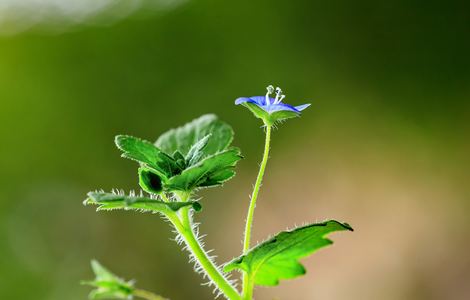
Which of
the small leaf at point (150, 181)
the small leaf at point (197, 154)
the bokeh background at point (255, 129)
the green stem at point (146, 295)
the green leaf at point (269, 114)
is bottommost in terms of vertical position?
the green stem at point (146, 295)

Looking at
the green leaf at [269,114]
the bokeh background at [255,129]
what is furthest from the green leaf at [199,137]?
the bokeh background at [255,129]

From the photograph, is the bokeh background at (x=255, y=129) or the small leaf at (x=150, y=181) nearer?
the small leaf at (x=150, y=181)

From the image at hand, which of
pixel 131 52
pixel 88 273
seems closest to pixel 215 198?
pixel 88 273

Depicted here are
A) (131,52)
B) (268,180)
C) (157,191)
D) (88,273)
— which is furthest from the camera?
(131,52)

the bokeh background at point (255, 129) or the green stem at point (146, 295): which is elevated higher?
the bokeh background at point (255, 129)

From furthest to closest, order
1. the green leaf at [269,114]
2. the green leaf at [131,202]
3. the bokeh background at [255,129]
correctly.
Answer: the bokeh background at [255,129]
the green leaf at [269,114]
the green leaf at [131,202]

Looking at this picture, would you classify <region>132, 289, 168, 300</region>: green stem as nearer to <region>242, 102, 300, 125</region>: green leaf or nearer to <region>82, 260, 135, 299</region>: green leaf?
<region>82, 260, 135, 299</region>: green leaf

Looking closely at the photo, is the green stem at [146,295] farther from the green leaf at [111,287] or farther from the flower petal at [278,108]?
the flower petal at [278,108]

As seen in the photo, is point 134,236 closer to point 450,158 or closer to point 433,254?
point 433,254
